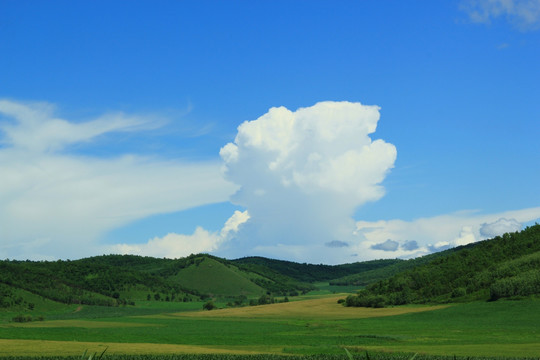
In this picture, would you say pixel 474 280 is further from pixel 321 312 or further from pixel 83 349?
pixel 83 349

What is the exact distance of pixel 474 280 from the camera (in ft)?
570

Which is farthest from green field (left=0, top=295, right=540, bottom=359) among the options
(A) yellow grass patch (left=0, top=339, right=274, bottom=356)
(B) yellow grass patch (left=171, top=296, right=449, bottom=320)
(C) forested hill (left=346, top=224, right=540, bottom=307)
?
(C) forested hill (left=346, top=224, right=540, bottom=307)

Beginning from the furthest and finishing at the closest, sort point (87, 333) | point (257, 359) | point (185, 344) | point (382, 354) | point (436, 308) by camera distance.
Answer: point (436, 308), point (87, 333), point (185, 344), point (382, 354), point (257, 359)

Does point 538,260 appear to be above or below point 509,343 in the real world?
above

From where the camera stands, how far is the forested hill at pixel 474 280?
15275 centimetres

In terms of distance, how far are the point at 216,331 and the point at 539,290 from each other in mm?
87896

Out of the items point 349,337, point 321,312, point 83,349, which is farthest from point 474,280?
point 83,349

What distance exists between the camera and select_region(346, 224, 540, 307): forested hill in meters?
153

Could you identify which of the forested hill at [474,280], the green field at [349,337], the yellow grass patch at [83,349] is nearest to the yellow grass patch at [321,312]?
the green field at [349,337]

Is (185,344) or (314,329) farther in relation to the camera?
(314,329)

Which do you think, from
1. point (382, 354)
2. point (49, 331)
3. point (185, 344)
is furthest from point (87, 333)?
point (382, 354)

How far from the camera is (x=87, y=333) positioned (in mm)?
113688

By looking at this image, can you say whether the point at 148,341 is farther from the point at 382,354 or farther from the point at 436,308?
the point at 436,308

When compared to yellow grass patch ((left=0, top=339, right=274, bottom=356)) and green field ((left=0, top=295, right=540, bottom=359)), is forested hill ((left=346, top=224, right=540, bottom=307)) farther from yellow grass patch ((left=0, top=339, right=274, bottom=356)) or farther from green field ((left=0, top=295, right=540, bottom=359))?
yellow grass patch ((left=0, top=339, right=274, bottom=356))
